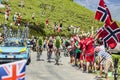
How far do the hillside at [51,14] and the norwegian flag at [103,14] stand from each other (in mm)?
28131

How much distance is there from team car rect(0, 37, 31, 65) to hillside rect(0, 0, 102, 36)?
63.0ft

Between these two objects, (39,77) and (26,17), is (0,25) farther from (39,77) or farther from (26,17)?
(39,77)

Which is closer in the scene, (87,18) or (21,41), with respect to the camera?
(21,41)

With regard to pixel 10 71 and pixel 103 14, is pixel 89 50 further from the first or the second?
pixel 10 71

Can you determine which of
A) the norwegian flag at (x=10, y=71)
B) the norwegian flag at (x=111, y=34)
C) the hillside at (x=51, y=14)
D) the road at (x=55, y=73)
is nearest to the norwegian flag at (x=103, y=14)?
the norwegian flag at (x=111, y=34)

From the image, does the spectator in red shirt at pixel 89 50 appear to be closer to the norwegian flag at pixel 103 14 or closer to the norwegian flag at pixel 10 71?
the norwegian flag at pixel 103 14

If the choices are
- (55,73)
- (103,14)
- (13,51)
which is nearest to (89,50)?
(55,73)

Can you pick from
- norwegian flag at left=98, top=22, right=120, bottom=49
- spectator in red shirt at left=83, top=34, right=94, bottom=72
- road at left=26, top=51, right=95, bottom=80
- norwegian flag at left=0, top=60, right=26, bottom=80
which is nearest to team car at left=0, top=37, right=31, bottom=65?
road at left=26, top=51, right=95, bottom=80

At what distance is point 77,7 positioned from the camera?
72938 mm

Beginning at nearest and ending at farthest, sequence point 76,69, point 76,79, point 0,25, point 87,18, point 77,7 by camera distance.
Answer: point 76,79, point 76,69, point 0,25, point 87,18, point 77,7

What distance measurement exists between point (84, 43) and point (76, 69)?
229 centimetres

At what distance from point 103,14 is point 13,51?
865 centimetres

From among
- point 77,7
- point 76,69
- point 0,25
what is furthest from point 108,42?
point 77,7

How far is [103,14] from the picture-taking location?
54.3ft
